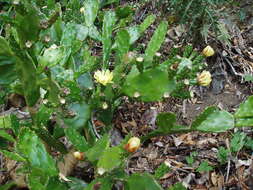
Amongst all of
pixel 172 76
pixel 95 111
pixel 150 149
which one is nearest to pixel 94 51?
pixel 150 149

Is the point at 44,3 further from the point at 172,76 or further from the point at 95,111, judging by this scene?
the point at 172,76

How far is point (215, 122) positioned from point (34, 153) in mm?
710

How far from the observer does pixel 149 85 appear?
4.75ft

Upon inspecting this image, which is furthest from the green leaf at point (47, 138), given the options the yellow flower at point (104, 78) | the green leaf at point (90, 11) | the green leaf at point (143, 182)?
the green leaf at point (90, 11)

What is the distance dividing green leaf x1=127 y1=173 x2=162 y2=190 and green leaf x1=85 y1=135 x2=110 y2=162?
0.15 meters

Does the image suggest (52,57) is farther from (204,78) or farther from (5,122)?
(204,78)

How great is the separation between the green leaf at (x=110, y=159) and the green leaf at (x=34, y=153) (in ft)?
0.63

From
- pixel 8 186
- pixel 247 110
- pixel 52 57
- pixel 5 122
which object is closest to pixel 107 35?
pixel 52 57

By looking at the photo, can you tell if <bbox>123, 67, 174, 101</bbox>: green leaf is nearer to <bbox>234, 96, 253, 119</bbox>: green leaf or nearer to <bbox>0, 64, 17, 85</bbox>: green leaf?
<bbox>234, 96, 253, 119</bbox>: green leaf

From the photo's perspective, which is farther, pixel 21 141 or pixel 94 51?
pixel 94 51

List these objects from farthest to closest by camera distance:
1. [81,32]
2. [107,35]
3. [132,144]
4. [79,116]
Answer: [81,32], [107,35], [79,116], [132,144]

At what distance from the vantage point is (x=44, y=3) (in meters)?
2.44

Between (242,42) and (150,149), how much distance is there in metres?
1.23

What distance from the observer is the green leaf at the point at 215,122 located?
1409mm
